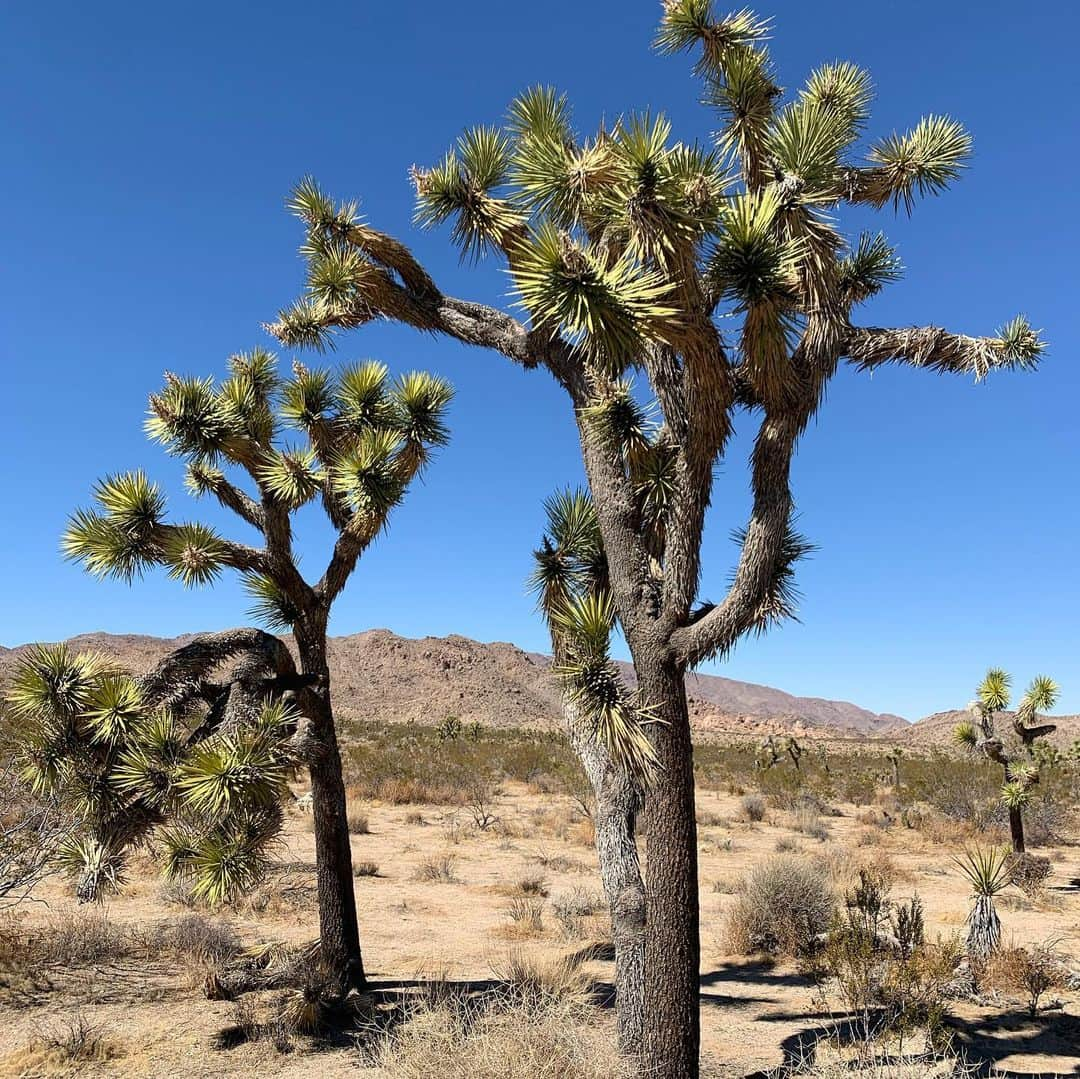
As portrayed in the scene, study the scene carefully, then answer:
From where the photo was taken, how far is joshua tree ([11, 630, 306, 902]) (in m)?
5.65

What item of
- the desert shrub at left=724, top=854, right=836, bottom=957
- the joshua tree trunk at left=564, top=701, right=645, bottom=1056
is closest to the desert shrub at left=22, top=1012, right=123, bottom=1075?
the joshua tree trunk at left=564, top=701, right=645, bottom=1056

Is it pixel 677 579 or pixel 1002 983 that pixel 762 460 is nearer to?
pixel 677 579

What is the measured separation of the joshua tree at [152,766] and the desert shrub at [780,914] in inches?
248

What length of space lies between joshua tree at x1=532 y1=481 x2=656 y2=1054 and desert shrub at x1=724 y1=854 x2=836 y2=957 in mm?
4700

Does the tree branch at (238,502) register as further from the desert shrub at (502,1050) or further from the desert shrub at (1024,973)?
the desert shrub at (1024,973)

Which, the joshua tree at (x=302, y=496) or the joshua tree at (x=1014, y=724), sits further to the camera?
the joshua tree at (x=1014, y=724)

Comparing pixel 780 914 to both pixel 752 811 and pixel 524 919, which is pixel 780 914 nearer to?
pixel 524 919

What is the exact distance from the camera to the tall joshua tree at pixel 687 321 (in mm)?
4570

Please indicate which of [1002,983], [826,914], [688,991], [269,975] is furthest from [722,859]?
[688,991]

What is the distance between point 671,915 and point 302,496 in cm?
482

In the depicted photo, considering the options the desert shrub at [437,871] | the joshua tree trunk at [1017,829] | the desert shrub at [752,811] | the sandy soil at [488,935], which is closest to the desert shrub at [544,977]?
the sandy soil at [488,935]

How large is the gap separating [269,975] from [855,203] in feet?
27.7

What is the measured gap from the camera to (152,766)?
5.92m

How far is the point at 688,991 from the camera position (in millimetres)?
5129
